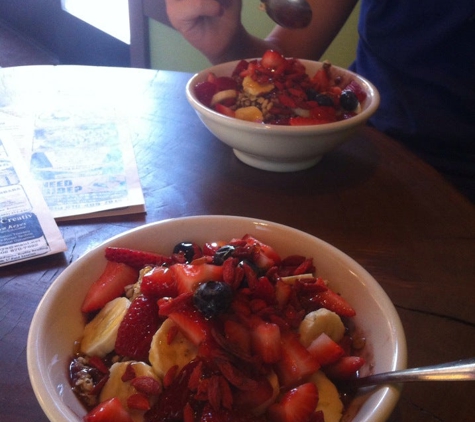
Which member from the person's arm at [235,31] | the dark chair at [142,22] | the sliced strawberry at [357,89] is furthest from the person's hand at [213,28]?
the dark chair at [142,22]

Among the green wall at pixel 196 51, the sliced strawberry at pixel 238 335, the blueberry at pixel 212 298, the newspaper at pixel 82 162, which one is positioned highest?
the blueberry at pixel 212 298

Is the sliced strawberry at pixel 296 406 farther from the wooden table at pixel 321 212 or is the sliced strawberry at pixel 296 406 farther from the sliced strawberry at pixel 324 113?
the sliced strawberry at pixel 324 113

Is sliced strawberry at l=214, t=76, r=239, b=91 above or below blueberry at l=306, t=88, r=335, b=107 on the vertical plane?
below

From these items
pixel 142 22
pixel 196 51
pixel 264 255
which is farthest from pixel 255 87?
pixel 196 51

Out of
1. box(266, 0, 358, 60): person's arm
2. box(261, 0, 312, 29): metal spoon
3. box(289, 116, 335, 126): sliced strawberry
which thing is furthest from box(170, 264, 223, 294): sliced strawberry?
box(266, 0, 358, 60): person's arm

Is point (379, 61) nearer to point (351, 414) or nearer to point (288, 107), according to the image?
point (288, 107)

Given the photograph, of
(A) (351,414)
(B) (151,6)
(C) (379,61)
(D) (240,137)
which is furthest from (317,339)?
(B) (151,6)

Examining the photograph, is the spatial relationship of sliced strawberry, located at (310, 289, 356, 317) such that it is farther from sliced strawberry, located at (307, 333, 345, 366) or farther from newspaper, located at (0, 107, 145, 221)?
newspaper, located at (0, 107, 145, 221)
